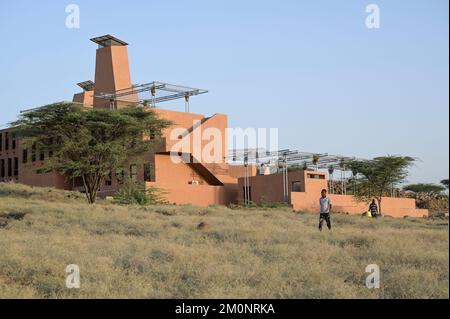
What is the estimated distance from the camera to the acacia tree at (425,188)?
70.2m

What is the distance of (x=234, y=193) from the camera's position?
42.7 metres

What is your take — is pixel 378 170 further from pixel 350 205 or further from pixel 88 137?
pixel 88 137

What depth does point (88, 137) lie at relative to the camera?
33469 millimetres

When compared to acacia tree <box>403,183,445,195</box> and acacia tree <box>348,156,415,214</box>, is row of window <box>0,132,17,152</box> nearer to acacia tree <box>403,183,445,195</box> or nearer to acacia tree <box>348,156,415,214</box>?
acacia tree <box>348,156,415,214</box>

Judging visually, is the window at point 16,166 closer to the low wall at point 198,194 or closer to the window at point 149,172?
the window at point 149,172

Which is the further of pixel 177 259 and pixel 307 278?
pixel 177 259

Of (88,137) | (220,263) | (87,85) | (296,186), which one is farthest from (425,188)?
(220,263)

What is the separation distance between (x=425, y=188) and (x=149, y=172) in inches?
1696

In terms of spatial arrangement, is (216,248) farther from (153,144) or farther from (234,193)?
(234,193)

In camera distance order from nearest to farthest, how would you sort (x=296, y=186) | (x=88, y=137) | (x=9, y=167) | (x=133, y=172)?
(x=88, y=137)
(x=133, y=172)
(x=296, y=186)
(x=9, y=167)

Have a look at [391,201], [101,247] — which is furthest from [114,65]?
[101,247]

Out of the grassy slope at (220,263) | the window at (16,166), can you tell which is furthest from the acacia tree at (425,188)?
the grassy slope at (220,263)
